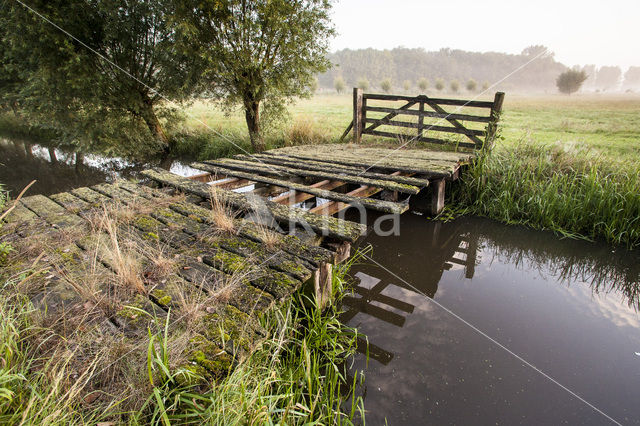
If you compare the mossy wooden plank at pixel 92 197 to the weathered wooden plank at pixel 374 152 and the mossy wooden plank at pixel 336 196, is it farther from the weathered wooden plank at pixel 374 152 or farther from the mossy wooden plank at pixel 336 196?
the weathered wooden plank at pixel 374 152

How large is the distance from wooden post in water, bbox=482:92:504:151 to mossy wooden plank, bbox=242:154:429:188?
303cm

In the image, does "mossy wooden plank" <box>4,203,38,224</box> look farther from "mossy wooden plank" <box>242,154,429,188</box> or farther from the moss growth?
"mossy wooden plank" <box>242,154,429,188</box>

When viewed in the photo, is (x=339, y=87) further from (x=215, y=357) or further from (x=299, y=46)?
(x=215, y=357)

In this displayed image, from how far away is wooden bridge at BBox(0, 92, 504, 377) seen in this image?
7.27 feet

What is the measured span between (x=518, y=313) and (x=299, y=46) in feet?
30.7

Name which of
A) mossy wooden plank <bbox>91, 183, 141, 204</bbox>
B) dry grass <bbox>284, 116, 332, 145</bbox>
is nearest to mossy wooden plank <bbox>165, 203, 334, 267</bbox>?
mossy wooden plank <bbox>91, 183, 141, 204</bbox>

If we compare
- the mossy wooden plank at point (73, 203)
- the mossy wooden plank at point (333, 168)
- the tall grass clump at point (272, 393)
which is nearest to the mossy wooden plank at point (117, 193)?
the mossy wooden plank at point (73, 203)

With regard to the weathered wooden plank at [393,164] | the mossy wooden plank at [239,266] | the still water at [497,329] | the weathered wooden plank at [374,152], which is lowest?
the still water at [497,329]

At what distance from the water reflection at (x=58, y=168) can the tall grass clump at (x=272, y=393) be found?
924cm

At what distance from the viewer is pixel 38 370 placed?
1.77m

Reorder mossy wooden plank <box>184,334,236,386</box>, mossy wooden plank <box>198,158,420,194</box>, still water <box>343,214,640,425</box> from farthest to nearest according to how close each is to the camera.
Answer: mossy wooden plank <box>198,158,420,194</box>, still water <box>343,214,640,425</box>, mossy wooden plank <box>184,334,236,386</box>

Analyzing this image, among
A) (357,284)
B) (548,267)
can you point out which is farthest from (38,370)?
(548,267)

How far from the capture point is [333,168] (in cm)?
655

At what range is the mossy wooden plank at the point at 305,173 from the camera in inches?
212
